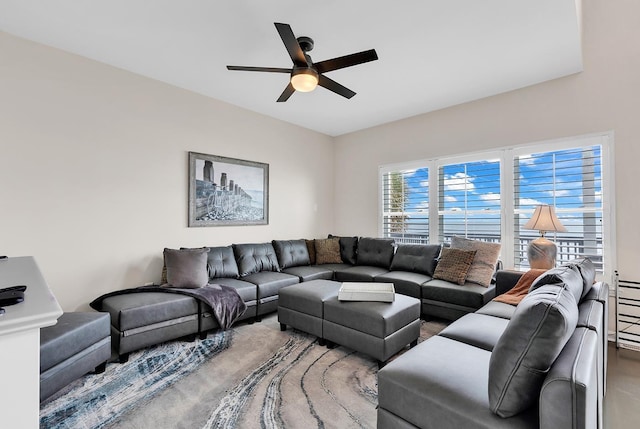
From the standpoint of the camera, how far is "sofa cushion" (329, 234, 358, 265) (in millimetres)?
4863

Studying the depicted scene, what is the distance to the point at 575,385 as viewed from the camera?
0.99 metres

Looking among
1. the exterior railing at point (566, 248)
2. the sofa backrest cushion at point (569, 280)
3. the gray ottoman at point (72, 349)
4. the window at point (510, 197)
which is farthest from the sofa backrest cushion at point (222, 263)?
the exterior railing at point (566, 248)

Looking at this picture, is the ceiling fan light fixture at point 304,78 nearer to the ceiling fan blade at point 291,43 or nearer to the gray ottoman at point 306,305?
the ceiling fan blade at point 291,43

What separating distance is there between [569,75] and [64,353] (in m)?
5.32

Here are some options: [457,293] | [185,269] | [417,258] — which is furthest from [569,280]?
[185,269]

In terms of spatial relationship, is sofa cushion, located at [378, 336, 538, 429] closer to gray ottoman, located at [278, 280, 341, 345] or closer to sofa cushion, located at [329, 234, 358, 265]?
gray ottoman, located at [278, 280, 341, 345]

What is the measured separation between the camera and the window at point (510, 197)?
3.23 metres

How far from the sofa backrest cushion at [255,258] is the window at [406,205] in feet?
6.64

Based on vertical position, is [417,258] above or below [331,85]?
below

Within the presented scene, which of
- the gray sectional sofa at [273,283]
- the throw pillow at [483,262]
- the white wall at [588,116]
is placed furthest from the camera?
the throw pillow at [483,262]

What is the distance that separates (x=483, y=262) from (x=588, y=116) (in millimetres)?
1922

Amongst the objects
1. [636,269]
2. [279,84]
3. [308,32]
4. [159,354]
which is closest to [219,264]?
[159,354]

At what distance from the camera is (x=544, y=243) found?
3.12 metres

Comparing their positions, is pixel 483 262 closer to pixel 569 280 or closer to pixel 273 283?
pixel 569 280
